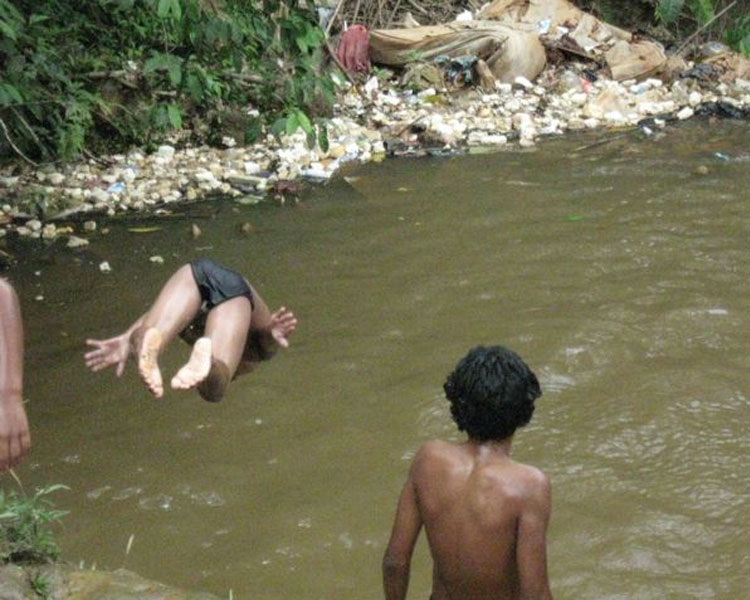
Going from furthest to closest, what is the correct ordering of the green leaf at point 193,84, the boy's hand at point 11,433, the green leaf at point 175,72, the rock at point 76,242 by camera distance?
the rock at point 76,242 < the green leaf at point 193,84 < the green leaf at point 175,72 < the boy's hand at point 11,433

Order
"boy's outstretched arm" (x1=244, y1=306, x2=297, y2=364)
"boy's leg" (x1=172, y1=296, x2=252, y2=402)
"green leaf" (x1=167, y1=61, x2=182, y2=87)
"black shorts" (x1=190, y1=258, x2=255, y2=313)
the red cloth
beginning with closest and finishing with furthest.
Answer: "boy's leg" (x1=172, y1=296, x2=252, y2=402)
"black shorts" (x1=190, y1=258, x2=255, y2=313)
"boy's outstretched arm" (x1=244, y1=306, x2=297, y2=364)
"green leaf" (x1=167, y1=61, x2=182, y2=87)
the red cloth

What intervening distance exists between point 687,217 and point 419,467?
5265 mm

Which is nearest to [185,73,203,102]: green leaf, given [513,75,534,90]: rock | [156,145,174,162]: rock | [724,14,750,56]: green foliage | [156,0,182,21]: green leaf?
[156,0,182,21]: green leaf

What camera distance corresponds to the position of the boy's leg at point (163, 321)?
9.07ft

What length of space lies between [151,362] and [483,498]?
906 mm

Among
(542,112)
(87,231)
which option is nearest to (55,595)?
(87,231)

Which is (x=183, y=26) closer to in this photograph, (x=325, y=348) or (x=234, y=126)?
(x=325, y=348)

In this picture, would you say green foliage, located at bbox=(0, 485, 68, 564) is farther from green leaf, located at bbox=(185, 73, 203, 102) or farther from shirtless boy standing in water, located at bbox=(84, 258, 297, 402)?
green leaf, located at bbox=(185, 73, 203, 102)

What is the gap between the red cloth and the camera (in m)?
10.7

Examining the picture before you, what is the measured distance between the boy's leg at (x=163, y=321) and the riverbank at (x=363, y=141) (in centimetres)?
410

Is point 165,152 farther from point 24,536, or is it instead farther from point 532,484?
point 532,484

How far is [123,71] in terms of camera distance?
27.8 ft

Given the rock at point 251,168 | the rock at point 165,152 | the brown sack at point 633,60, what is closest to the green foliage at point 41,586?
the rock at point 251,168

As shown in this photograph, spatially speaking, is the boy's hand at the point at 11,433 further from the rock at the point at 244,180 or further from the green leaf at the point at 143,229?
the rock at the point at 244,180
